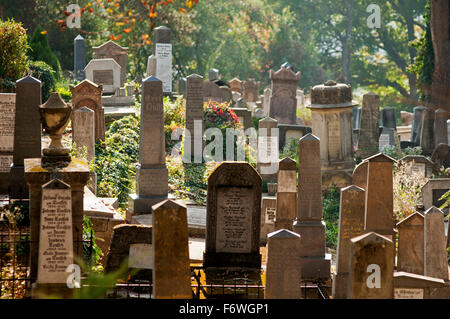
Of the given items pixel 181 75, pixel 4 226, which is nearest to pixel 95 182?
pixel 4 226

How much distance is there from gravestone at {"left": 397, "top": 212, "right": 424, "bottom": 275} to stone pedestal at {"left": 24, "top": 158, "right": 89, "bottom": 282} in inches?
190

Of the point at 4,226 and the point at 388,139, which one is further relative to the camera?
the point at 388,139

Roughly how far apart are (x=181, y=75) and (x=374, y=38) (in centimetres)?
1825

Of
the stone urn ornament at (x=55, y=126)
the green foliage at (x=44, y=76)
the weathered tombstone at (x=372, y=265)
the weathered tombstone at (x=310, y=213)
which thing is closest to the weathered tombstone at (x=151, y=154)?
the weathered tombstone at (x=310, y=213)

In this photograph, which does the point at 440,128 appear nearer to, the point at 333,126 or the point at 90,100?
the point at 333,126

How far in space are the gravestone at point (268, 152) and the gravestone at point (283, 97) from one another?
26.2 ft

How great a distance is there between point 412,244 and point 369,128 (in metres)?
11.0

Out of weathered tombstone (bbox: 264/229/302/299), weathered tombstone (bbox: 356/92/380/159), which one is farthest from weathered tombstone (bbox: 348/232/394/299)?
weathered tombstone (bbox: 356/92/380/159)

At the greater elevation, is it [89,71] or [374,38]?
[374,38]

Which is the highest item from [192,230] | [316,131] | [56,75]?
[56,75]

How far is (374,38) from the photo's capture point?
5334 centimetres

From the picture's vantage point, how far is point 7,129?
42.1ft

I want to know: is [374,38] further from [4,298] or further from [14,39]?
[4,298]
